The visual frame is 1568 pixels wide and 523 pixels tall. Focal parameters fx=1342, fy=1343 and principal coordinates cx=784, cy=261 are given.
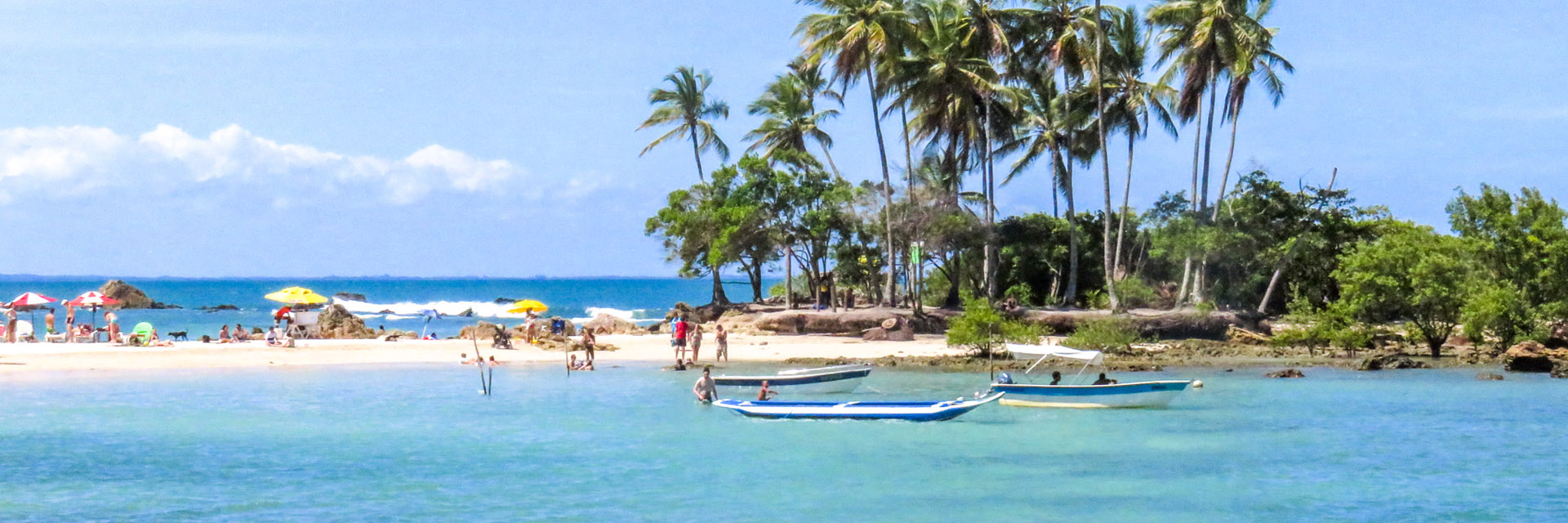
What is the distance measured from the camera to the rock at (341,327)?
4888cm

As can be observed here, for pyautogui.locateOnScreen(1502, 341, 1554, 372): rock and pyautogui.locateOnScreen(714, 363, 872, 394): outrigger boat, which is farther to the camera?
pyautogui.locateOnScreen(1502, 341, 1554, 372): rock

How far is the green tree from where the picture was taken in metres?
37.7

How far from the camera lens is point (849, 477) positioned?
19922 mm

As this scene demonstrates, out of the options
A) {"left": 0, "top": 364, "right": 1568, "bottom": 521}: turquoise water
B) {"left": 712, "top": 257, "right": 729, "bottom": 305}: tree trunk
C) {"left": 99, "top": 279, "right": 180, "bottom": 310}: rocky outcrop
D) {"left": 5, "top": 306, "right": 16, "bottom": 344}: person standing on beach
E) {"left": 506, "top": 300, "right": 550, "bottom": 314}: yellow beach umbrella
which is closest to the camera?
{"left": 0, "top": 364, "right": 1568, "bottom": 521}: turquoise water

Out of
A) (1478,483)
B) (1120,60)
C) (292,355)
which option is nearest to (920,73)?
(1120,60)

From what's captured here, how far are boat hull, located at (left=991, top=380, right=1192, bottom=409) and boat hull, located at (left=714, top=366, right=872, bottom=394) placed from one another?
14.3 ft

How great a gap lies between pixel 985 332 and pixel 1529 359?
14.0m

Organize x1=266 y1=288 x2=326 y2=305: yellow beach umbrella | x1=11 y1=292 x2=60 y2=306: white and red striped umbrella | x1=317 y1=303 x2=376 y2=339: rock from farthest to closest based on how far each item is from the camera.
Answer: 1. x1=317 y1=303 x2=376 y2=339: rock
2. x1=266 y1=288 x2=326 y2=305: yellow beach umbrella
3. x1=11 y1=292 x2=60 y2=306: white and red striped umbrella


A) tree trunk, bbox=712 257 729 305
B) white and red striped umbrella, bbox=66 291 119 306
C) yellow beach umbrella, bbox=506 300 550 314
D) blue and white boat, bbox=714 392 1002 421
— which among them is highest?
tree trunk, bbox=712 257 729 305

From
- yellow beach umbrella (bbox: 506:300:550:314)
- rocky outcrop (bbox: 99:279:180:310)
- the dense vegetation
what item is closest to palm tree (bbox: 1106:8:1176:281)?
the dense vegetation

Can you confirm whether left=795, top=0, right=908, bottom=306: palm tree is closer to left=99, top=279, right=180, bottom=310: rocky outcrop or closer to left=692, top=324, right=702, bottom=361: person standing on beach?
left=692, top=324, right=702, bottom=361: person standing on beach

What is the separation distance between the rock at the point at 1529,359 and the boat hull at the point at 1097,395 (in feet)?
43.0

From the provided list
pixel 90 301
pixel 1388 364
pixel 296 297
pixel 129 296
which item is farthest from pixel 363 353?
pixel 129 296

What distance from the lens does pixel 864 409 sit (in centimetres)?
2545
